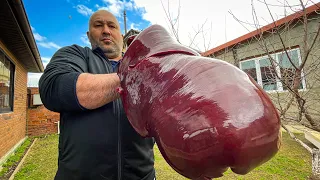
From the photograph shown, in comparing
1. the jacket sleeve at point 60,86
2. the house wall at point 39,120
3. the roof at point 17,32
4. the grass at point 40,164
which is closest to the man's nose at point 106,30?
the jacket sleeve at point 60,86

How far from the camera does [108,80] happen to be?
0.76m

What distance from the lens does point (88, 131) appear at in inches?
45.9

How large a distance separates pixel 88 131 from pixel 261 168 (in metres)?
4.96

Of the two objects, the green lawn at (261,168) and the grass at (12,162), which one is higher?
the grass at (12,162)

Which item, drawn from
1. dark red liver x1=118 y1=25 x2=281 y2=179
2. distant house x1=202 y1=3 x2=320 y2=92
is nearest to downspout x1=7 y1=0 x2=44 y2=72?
distant house x1=202 y1=3 x2=320 y2=92

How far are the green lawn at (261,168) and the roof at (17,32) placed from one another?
364 cm

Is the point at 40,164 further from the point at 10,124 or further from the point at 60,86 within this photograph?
the point at 60,86

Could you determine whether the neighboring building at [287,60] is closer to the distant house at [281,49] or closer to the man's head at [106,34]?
the distant house at [281,49]

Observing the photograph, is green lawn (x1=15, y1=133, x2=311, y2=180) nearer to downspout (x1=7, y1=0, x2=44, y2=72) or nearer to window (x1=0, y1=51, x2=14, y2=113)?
window (x1=0, y1=51, x2=14, y2=113)

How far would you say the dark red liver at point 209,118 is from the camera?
362 millimetres

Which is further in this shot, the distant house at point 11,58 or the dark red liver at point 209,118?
the distant house at point 11,58

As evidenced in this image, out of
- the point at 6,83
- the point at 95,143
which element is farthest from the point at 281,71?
the point at 6,83

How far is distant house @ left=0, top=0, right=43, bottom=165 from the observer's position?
4761 mm

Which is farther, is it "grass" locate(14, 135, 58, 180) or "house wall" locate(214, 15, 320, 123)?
"grass" locate(14, 135, 58, 180)
